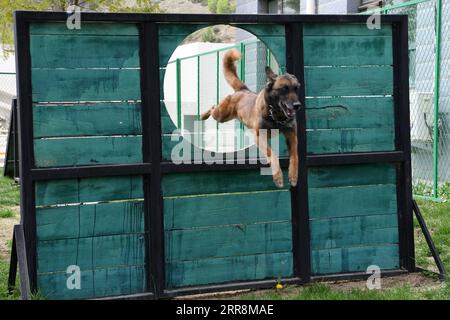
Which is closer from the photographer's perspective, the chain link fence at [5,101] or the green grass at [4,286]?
the green grass at [4,286]

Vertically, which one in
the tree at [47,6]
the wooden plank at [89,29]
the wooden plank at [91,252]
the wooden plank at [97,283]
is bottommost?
the wooden plank at [97,283]

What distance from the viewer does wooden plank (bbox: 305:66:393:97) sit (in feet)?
16.2

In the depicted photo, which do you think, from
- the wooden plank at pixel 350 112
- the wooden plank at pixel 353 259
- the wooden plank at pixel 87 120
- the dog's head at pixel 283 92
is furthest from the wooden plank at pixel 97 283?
the wooden plank at pixel 350 112

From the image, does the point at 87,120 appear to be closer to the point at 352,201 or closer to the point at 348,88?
the point at 348,88

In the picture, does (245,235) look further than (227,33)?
No

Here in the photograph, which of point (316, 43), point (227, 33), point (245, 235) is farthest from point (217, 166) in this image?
point (227, 33)

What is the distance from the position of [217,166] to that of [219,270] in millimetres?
767

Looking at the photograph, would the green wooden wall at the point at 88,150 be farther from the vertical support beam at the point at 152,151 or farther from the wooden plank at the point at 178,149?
the wooden plank at the point at 178,149

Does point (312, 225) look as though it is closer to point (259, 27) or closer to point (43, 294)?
point (259, 27)

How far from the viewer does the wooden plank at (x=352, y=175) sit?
4.99 m

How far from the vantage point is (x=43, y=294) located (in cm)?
429

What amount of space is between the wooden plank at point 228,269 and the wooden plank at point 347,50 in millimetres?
1510

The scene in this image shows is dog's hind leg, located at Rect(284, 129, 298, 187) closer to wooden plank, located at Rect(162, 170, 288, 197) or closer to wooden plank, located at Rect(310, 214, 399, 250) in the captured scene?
wooden plank, located at Rect(162, 170, 288, 197)

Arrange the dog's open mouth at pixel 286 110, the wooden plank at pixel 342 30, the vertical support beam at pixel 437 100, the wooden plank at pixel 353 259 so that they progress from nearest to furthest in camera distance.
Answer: the dog's open mouth at pixel 286 110
the wooden plank at pixel 342 30
the wooden plank at pixel 353 259
the vertical support beam at pixel 437 100
